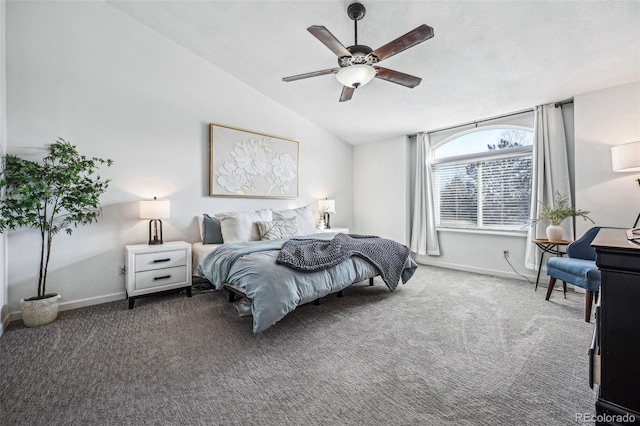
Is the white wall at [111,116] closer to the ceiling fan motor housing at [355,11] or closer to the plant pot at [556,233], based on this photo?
the ceiling fan motor housing at [355,11]

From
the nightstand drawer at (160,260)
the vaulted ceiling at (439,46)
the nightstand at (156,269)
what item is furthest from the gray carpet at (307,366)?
the vaulted ceiling at (439,46)

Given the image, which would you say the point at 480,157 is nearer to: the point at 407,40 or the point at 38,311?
the point at 407,40

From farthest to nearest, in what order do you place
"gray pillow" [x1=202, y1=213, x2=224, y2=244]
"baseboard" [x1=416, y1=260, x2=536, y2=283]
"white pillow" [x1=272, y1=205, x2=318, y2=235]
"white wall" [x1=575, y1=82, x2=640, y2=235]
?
"white pillow" [x1=272, y1=205, x2=318, y2=235] < "baseboard" [x1=416, y1=260, x2=536, y2=283] < "gray pillow" [x1=202, y1=213, x2=224, y2=244] < "white wall" [x1=575, y1=82, x2=640, y2=235]

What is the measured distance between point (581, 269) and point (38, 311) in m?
4.88

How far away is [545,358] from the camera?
6.18 feet

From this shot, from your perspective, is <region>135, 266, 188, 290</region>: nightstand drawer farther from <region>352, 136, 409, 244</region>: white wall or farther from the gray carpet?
<region>352, 136, 409, 244</region>: white wall

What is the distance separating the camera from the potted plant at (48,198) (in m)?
2.41

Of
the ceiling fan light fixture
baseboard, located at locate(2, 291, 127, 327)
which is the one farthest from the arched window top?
baseboard, located at locate(2, 291, 127, 327)

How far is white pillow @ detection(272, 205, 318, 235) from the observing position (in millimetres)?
4234

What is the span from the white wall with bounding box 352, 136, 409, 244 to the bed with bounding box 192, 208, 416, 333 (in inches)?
74.3

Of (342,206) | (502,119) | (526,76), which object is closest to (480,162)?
(502,119)

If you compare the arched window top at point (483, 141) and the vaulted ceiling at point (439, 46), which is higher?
the vaulted ceiling at point (439, 46)

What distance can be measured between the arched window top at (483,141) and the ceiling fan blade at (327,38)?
10.2ft

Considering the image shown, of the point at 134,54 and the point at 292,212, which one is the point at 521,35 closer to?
the point at 292,212
